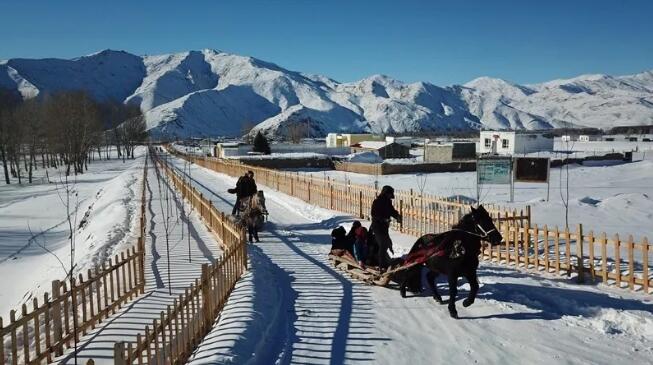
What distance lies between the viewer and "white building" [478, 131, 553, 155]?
7288cm

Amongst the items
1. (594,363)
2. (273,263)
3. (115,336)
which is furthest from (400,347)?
(273,263)

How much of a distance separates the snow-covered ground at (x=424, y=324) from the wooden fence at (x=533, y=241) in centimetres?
46

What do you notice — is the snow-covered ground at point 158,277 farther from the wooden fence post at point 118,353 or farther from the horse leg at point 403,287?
the horse leg at point 403,287

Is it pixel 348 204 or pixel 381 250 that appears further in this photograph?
pixel 348 204

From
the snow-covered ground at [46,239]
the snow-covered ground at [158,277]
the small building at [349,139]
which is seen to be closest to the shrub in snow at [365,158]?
the snow-covered ground at [46,239]

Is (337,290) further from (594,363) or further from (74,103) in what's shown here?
(74,103)

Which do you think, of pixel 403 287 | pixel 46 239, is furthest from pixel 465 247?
pixel 46 239

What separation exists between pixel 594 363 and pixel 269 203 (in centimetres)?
1910

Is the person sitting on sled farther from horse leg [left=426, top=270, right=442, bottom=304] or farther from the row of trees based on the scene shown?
the row of trees

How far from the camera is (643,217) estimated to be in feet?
60.3

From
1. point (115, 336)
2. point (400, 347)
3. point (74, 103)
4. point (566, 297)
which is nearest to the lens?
point (400, 347)

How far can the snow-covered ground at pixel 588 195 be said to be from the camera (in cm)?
1720

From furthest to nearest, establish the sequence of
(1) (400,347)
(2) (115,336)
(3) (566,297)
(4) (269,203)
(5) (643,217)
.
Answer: (4) (269,203)
(5) (643,217)
(3) (566,297)
(2) (115,336)
(1) (400,347)

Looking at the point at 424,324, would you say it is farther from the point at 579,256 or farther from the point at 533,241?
the point at 533,241
